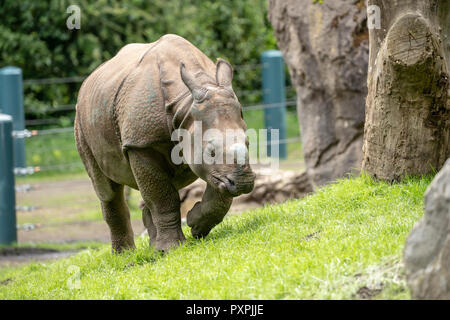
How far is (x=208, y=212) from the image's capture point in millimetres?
6449

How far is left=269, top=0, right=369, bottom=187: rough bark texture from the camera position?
33.9 ft

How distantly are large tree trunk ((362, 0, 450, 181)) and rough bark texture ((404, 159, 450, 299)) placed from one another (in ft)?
8.23

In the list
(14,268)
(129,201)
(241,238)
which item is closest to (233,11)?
(129,201)

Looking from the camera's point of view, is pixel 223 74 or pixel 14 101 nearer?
pixel 223 74

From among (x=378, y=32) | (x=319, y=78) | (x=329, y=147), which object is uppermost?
(x=378, y=32)

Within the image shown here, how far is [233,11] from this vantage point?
19516mm

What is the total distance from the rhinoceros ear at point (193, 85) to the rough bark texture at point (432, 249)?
2.37 m

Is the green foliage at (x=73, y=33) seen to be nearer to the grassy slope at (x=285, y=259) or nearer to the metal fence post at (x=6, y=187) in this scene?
the metal fence post at (x=6, y=187)

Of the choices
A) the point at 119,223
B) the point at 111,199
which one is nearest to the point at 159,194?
the point at 111,199

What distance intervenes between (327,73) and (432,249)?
6.73 m

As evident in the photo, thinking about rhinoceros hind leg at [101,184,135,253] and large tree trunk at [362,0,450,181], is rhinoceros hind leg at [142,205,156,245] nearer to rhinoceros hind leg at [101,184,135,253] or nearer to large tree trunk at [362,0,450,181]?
rhinoceros hind leg at [101,184,135,253]

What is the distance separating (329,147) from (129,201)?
409 cm

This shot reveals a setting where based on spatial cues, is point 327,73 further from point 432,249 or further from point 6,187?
point 432,249

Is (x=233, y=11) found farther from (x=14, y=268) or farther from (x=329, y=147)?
(x=14, y=268)
